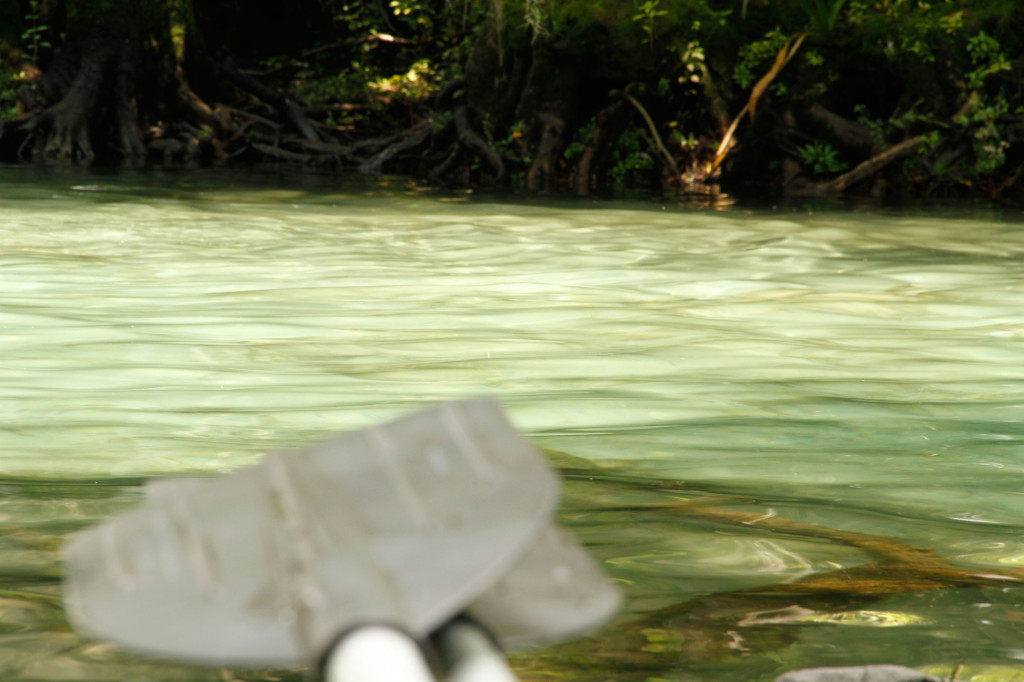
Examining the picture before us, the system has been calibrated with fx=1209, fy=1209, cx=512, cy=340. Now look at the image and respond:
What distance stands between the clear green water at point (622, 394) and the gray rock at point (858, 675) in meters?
0.10

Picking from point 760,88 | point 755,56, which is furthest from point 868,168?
point 755,56

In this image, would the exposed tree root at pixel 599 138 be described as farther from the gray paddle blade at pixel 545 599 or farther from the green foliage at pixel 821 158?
the gray paddle blade at pixel 545 599

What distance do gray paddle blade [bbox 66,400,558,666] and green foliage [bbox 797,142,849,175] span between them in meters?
10.7

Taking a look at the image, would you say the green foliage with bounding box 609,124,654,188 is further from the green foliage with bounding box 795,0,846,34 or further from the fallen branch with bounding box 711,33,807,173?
the green foliage with bounding box 795,0,846,34

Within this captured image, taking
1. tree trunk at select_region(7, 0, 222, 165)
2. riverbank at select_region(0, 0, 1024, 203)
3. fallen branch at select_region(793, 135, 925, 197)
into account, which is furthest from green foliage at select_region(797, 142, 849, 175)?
tree trunk at select_region(7, 0, 222, 165)

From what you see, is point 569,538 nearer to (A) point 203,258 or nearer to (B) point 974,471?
(B) point 974,471

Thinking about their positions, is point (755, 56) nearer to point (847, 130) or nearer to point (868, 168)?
point (847, 130)

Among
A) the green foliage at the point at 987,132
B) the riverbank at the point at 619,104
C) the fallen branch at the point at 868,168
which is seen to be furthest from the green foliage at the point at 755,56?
the green foliage at the point at 987,132

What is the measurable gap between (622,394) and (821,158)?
9.04 m

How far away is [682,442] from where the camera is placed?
90.2 inches

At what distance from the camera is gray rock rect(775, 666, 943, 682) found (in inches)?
43.1

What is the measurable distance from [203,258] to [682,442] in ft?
11.4

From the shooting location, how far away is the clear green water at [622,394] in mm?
1334

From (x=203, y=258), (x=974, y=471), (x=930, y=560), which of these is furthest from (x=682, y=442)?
(x=203, y=258)
